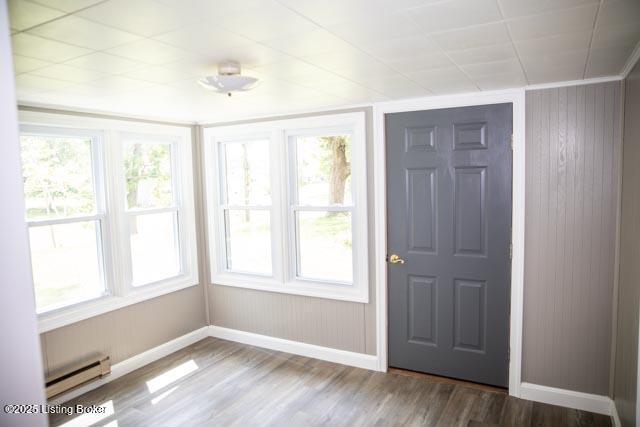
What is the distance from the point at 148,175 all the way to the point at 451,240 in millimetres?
2761

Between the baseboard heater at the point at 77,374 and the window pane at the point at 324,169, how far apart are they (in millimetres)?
2119

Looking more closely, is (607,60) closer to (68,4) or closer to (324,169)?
(324,169)

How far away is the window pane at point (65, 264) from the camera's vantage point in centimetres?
310

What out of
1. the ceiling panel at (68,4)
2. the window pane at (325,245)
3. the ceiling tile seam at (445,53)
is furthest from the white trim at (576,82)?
the ceiling panel at (68,4)

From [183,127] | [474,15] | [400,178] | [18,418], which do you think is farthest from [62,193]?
[474,15]

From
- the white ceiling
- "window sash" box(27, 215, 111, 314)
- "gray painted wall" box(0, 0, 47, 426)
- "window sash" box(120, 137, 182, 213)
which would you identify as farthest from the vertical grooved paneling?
"gray painted wall" box(0, 0, 47, 426)

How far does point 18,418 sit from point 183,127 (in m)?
3.68

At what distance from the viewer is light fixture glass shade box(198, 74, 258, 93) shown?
6.70 ft

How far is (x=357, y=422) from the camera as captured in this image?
2.84 meters

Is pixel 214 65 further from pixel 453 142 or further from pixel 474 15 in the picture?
pixel 453 142

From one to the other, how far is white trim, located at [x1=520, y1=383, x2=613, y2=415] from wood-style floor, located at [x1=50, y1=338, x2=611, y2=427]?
0.15ft

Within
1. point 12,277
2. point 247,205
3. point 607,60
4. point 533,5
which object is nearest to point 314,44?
point 533,5

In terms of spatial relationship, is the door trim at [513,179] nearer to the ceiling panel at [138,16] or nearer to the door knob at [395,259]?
the door knob at [395,259]

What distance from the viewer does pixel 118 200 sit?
11.7 feet
